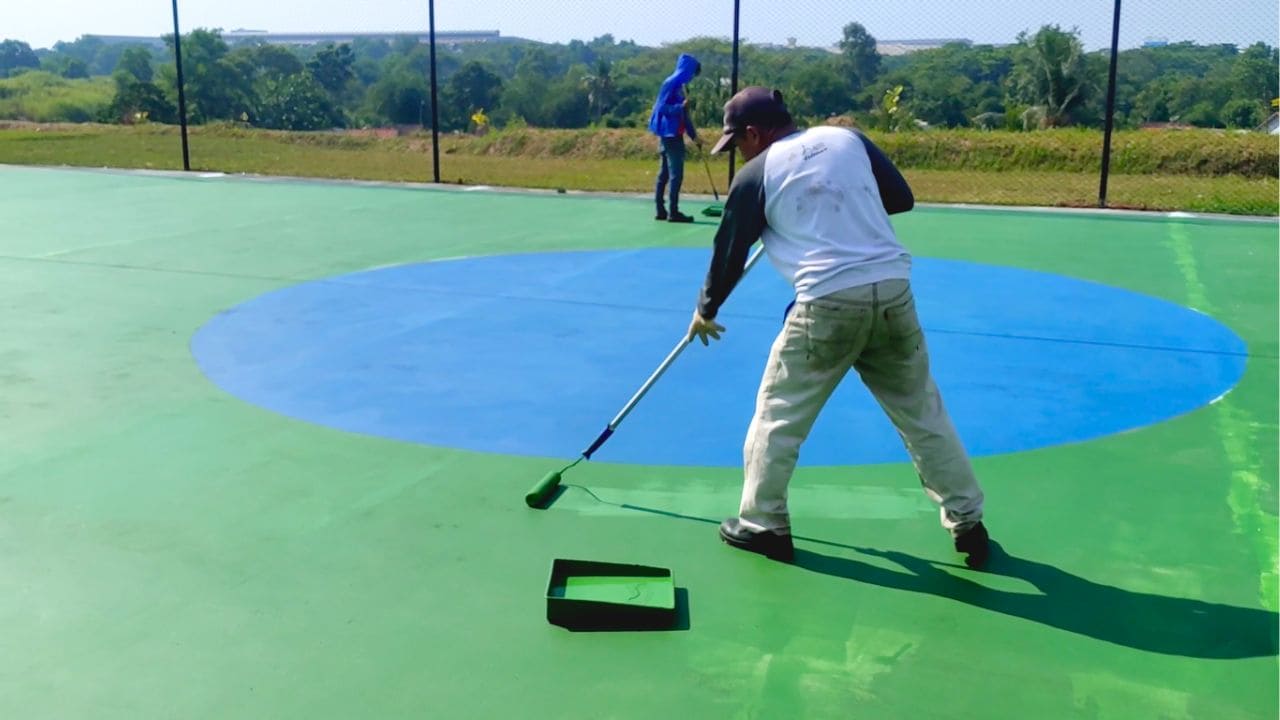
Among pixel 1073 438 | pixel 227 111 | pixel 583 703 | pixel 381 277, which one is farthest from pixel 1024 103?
pixel 227 111

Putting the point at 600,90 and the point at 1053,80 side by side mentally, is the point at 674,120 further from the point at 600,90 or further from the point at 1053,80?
the point at 600,90

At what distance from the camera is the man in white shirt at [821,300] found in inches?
156

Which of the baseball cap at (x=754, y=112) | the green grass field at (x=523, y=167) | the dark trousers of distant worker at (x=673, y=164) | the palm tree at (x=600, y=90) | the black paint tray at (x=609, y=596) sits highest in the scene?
the palm tree at (x=600, y=90)

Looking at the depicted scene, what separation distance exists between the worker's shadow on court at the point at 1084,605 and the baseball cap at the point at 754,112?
4.94ft

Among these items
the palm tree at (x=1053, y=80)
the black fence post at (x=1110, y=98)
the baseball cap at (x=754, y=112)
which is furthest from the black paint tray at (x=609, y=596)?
the palm tree at (x=1053, y=80)

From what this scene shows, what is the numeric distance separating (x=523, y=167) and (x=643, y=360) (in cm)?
2250

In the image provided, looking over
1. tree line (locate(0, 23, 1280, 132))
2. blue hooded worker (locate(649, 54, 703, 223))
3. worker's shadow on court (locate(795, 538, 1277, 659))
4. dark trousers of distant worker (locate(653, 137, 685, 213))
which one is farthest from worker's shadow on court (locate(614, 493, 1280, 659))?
tree line (locate(0, 23, 1280, 132))

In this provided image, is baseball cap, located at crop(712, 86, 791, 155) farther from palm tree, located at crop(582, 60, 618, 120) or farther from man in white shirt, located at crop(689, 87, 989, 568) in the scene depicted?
palm tree, located at crop(582, 60, 618, 120)

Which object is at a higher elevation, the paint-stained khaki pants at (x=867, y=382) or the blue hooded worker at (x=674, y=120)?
the blue hooded worker at (x=674, y=120)

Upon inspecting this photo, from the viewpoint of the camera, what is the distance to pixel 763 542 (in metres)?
4.25

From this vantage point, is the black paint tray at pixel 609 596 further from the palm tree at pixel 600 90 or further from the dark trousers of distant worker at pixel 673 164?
the palm tree at pixel 600 90

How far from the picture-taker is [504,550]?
4.33 meters

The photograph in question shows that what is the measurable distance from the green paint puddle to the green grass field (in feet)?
36.9

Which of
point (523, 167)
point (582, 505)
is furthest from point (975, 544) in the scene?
point (523, 167)
